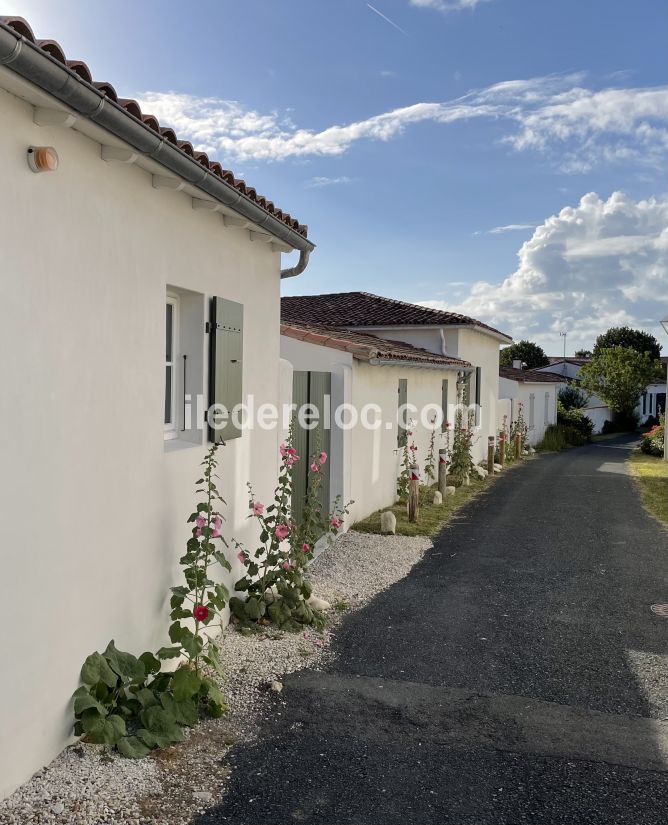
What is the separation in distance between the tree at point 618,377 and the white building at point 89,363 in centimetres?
3981

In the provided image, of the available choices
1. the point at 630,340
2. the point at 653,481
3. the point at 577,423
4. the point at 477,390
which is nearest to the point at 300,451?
the point at 653,481

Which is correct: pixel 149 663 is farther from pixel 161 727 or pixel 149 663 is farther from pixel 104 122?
→ pixel 104 122

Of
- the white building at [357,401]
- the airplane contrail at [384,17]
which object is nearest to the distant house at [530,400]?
the white building at [357,401]

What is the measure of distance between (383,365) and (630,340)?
5717cm

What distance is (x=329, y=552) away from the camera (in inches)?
355

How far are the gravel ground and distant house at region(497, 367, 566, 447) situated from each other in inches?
727

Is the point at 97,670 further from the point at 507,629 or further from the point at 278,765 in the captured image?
the point at 507,629

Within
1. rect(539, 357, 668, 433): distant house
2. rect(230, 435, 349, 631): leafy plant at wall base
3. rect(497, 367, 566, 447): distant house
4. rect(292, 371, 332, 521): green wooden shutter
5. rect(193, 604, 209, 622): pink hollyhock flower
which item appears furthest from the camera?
rect(539, 357, 668, 433): distant house

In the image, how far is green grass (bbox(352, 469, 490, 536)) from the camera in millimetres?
10594

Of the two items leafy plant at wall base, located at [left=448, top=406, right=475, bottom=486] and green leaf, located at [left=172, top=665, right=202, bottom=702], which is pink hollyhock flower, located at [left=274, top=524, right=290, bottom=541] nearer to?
green leaf, located at [left=172, top=665, right=202, bottom=702]

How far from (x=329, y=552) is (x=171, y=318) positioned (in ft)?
14.9

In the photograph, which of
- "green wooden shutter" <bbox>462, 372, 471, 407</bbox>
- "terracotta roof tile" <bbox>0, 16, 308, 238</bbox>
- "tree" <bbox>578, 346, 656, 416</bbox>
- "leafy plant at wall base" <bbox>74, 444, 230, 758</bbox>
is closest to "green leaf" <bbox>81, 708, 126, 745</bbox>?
"leafy plant at wall base" <bbox>74, 444, 230, 758</bbox>

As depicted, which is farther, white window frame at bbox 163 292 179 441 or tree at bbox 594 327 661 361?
tree at bbox 594 327 661 361

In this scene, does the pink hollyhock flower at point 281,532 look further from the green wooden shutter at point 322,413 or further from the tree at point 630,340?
the tree at point 630,340
